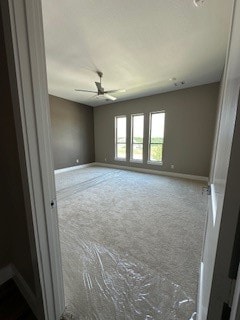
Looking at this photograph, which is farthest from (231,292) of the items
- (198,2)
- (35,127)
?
(198,2)

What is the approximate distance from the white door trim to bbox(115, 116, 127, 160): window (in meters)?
5.24

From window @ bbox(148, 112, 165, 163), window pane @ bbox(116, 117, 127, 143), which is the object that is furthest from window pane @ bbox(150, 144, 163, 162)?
window pane @ bbox(116, 117, 127, 143)

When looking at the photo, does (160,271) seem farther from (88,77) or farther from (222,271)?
(88,77)

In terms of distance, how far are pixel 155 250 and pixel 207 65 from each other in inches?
140

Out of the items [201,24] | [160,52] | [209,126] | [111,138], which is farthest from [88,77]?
[209,126]

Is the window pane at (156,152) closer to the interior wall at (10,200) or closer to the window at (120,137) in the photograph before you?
the window at (120,137)

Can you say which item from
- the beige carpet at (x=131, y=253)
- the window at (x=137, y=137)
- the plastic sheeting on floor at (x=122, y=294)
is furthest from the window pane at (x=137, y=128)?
the plastic sheeting on floor at (x=122, y=294)

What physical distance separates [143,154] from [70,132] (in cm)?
295

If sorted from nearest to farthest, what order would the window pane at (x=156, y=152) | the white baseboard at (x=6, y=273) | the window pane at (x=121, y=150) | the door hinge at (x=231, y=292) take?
the door hinge at (x=231, y=292), the white baseboard at (x=6, y=273), the window pane at (x=156, y=152), the window pane at (x=121, y=150)

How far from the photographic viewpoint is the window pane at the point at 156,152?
5297 millimetres

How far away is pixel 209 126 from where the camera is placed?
4.32m

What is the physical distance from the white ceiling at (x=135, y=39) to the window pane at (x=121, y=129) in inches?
93.7

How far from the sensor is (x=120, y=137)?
621 centimetres

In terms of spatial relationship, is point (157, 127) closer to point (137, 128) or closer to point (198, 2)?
point (137, 128)
